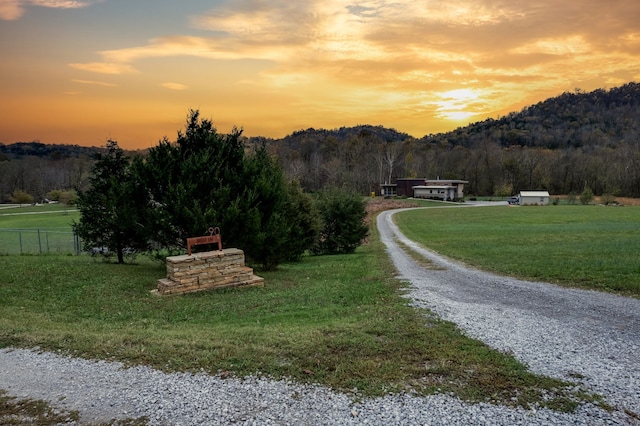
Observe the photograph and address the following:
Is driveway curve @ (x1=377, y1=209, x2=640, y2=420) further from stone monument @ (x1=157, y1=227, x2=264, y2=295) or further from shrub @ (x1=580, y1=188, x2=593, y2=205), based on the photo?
shrub @ (x1=580, y1=188, x2=593, y2=205)

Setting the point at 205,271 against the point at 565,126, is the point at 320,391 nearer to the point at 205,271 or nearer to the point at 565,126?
the point at 205,271

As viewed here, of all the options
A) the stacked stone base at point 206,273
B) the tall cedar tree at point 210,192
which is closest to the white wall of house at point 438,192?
the tall cedar tree at point 210,192

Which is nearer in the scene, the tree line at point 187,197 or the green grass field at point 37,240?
the tree line at point 187,197

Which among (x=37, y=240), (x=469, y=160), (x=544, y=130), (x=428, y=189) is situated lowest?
(x=37, y=240)

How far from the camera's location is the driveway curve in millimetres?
5883

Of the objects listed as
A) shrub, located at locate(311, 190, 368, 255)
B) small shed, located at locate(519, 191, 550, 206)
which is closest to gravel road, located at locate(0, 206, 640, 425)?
shrub, located at locate(311, 190, 368, 255)

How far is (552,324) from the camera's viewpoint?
28.2ft

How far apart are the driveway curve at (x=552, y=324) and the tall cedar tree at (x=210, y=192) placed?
244 inches

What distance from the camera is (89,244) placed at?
55.0 ft

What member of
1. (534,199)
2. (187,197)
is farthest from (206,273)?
(534,199)

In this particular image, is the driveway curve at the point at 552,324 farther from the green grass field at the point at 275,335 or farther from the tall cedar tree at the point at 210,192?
the tall cedar tree at the point at 210,192

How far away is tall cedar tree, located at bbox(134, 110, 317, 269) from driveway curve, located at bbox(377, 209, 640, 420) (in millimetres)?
6191

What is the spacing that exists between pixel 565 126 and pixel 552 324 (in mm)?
186004

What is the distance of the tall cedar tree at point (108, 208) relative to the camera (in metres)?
15.5
